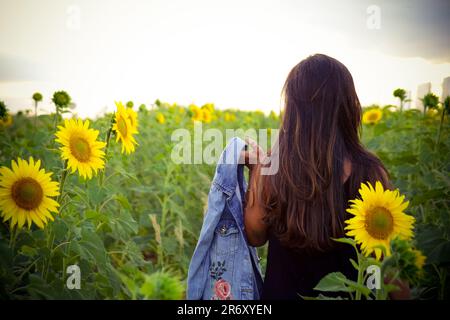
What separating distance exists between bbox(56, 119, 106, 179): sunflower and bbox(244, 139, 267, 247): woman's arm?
0.58 m

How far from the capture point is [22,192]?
1448 millimetres

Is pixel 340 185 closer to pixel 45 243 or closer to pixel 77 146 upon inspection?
pixel 77 146

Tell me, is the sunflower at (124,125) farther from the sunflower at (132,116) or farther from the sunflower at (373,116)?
the sunflower at (373,116)

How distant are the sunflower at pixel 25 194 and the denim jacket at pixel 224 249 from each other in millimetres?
553

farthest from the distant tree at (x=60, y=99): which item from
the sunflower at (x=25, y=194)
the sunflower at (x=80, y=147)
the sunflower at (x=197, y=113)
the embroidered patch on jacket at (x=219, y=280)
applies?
the sunflower at (x=197, y=113)

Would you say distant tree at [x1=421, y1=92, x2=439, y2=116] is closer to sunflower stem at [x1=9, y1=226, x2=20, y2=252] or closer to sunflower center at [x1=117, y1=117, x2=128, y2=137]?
sunflower center at [x1=117, y1=117, x2=128, y2=137]

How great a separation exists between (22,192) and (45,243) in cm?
25

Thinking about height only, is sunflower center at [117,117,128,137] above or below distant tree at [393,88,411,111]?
below

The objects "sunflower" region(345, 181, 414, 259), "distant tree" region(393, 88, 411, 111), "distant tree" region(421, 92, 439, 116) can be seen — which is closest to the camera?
"sunflower" region(345, 181, 414, 259)

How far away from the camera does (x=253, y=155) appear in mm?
1684

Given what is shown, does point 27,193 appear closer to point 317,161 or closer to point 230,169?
point 230,169

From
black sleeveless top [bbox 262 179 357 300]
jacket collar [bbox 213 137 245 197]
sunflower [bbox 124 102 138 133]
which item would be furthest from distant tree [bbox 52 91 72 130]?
black sleeveless top [bbox 262 179 357 300]

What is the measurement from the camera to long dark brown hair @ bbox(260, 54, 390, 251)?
156 cm
